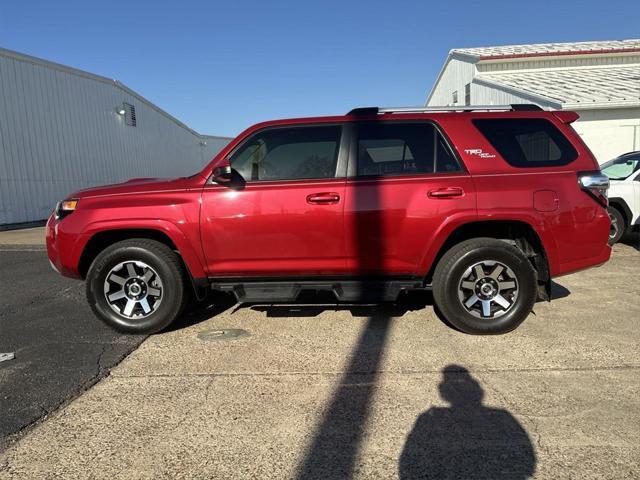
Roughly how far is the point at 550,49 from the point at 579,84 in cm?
567

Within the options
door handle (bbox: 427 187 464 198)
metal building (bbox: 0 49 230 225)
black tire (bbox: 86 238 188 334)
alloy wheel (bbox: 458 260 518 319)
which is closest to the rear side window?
door handle (bbox: 427 187 464 198)

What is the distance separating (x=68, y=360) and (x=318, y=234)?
7.57 feet

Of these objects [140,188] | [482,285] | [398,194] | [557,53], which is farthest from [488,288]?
[557,53]

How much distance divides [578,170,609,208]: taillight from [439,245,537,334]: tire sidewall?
2.61ft

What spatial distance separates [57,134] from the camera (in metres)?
15.5

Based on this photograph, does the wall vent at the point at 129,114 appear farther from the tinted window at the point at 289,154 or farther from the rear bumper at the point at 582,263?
the rear bumper at the point at 582,263

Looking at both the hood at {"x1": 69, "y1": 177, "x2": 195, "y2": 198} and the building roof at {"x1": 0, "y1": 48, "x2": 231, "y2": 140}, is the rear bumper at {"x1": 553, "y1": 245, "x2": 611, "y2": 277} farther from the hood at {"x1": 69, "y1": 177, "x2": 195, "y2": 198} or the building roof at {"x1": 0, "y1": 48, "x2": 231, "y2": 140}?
the building roof at {"x1": 0, "y1": 48, "x2": 231, "y2": 140}

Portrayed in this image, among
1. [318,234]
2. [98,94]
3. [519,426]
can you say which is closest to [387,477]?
[519,426]

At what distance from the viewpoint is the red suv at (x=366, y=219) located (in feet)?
13.0

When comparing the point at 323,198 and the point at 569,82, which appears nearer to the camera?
the point at 323,198

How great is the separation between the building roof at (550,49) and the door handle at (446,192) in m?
16.5

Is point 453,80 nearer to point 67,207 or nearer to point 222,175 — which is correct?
point 222,175

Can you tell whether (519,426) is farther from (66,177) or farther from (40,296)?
(66,177)

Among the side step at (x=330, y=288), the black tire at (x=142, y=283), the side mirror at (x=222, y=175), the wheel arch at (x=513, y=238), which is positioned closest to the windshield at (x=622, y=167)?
the wheel arch at (x=513, y=238)
